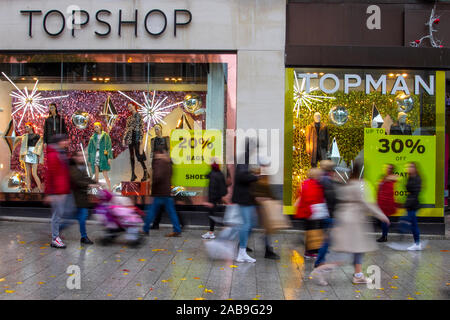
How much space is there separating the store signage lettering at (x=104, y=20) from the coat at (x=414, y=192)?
6.45 metres

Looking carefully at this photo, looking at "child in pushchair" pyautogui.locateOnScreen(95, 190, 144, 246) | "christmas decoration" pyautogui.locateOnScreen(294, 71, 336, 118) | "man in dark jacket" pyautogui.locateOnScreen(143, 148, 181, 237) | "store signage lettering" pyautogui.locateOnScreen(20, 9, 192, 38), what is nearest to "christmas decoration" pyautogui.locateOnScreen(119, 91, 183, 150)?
"store signage lettering" pyautogui.locateOnScreen(20, 9, 192, 38)

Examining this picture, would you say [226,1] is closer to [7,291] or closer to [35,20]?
[35,20]

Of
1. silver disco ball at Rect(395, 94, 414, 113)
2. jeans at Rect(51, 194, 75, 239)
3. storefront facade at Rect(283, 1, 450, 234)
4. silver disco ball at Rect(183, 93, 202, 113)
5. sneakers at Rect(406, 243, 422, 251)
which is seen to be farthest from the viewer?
silver disco ball at Rect(183, 93, 202, 113)

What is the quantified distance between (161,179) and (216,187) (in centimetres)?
117

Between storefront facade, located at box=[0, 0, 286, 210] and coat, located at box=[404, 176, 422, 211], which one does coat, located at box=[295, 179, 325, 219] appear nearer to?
coat, located at box=[404, 176, 422, 211]

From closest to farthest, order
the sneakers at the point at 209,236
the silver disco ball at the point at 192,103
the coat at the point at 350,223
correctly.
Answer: the coat at the point at 350,223, the sneakers at the point at 209,236, the silver disco ball at the point at 192,103

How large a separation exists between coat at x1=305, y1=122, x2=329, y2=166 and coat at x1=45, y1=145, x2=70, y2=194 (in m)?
5.99

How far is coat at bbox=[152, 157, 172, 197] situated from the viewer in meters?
9.05

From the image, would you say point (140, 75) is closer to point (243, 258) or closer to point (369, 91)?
point (369, 91)

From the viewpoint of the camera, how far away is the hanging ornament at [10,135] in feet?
40.0

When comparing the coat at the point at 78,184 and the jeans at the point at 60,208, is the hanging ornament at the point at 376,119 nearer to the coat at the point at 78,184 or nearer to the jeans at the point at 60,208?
the coat at the point at 78,184

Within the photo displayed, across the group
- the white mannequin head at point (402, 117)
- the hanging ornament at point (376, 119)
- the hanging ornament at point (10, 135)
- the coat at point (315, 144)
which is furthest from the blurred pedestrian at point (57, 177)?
the white mannequin head at point (402, 117)
